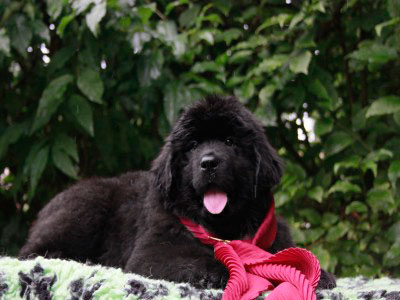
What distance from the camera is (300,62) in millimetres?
3666

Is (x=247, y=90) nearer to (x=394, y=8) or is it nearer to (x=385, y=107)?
(x=385, y=107)

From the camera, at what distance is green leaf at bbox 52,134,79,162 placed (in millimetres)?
3811

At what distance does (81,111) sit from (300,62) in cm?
146

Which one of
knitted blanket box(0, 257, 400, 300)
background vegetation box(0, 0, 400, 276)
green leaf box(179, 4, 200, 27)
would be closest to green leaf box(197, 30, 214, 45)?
background vegetation box(0, 0, 400, 276)

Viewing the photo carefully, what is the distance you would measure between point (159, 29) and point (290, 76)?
94cm

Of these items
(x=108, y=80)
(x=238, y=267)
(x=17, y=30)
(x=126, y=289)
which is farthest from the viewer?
(x=108, y=80)

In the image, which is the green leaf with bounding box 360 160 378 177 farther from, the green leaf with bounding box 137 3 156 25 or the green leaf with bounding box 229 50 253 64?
the green leaf with bounding box 137 3 156 25

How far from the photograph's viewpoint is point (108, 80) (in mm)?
4117

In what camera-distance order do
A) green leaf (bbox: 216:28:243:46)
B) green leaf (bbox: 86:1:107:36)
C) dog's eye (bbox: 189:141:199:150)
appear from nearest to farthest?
dog's eye (bbox: 189:141:199:150), green leaf (bbox: 86:1:107:36), green leaf (bbox: 216:28:243:46)

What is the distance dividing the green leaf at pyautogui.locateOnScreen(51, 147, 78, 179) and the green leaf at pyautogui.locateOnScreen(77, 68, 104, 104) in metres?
0.43

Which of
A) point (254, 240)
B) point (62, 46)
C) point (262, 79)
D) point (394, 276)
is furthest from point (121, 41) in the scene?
point (394, 276)

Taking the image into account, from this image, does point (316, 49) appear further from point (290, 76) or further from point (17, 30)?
point (17, 30)

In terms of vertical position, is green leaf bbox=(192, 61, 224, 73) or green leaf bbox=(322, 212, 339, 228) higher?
green leaf bbox=(192, 61, 224, 73)

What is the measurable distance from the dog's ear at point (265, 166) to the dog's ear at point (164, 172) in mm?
435
